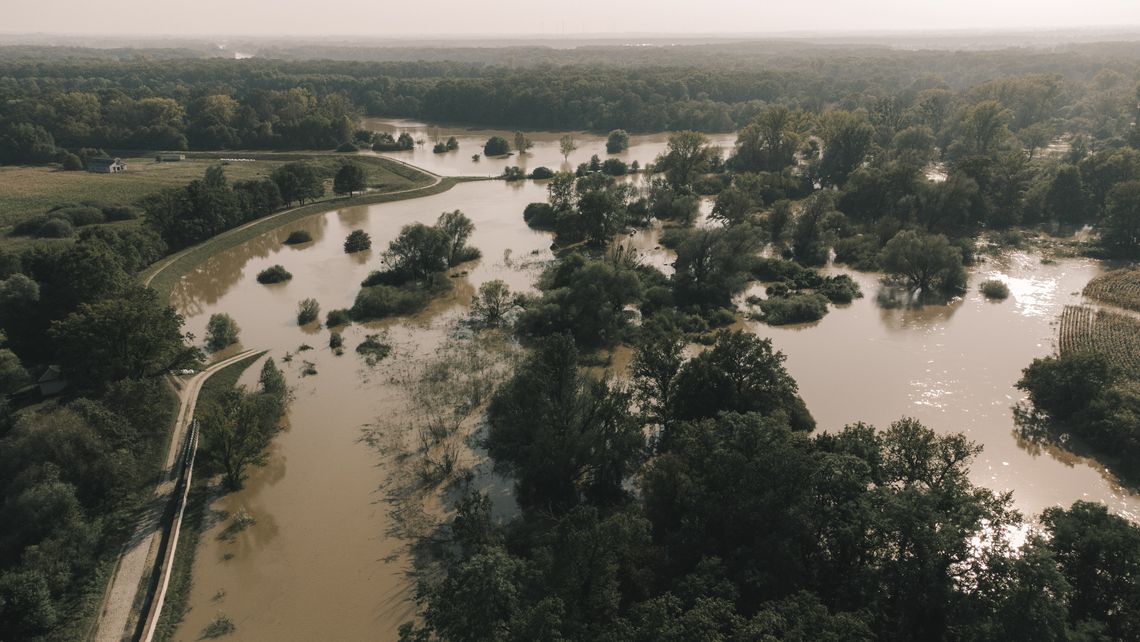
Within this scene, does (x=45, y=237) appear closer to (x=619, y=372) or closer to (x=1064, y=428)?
(x=619, y=372)

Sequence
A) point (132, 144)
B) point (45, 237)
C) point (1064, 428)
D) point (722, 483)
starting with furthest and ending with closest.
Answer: point (132, 144)
point (45, 237)
point (1064, 428)
point (722, 483)

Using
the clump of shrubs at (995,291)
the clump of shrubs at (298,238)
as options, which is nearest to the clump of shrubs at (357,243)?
the clump of shrubs at (298,238)

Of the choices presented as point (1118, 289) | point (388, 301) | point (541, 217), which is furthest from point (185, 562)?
point (1118, 289)

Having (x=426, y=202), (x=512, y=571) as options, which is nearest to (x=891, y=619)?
(x=512, y=571)

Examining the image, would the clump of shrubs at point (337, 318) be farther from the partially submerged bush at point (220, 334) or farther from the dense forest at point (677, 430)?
the partially submerged bush at point (220, 334)

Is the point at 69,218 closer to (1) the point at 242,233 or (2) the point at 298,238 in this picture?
(1) the point at 242,233

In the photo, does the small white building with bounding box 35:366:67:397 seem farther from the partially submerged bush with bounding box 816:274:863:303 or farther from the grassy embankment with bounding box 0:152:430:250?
the partially submerged bush with bounding box 816:274:863:303
